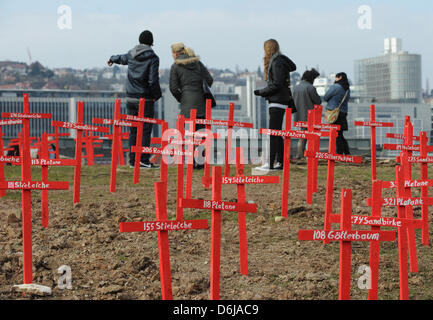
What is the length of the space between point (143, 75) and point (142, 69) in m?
0.10

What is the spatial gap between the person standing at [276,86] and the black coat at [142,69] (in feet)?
6.98

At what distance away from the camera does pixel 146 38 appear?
14.8 m

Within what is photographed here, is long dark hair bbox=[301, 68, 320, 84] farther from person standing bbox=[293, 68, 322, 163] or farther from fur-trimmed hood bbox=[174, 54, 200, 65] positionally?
fur-trimmed hood bbox=[174, 54, 200, 65]

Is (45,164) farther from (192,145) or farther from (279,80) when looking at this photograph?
(279,80)

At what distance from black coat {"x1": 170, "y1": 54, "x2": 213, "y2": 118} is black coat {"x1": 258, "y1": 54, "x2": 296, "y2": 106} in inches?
56.1

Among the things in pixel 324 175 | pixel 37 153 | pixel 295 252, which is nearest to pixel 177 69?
pixel 324 175

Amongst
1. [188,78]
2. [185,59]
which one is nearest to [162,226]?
[185,59]

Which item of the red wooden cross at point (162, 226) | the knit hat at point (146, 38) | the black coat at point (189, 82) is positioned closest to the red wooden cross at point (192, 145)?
the black coat at point (189, 82)

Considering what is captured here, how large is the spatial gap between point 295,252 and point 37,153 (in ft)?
35.6

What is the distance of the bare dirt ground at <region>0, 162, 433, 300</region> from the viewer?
7.54 m

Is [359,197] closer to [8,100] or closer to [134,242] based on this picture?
[134,242]

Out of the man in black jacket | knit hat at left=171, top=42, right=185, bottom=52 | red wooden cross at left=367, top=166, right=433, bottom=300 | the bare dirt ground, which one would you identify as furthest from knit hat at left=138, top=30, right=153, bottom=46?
red wooden cross at left=367, top=166, right=433, bottom=300

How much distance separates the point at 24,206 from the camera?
7387mm

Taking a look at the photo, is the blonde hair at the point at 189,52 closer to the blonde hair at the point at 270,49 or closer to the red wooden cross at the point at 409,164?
the blonde hair at the point at 270,49
